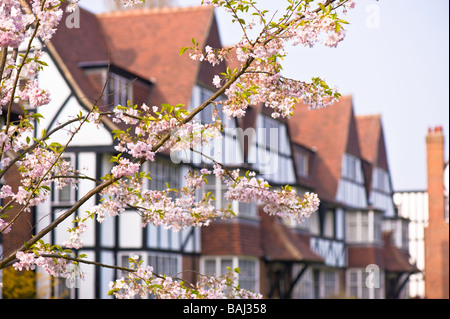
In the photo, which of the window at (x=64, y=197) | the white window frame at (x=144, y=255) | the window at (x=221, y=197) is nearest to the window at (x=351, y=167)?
the window at (x=221, y=197)

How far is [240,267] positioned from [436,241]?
33.6 feet

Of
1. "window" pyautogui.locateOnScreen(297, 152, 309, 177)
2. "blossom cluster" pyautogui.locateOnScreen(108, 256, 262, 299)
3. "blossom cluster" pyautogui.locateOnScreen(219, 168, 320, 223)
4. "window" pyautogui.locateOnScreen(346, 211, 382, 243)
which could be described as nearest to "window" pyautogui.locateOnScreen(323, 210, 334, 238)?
"window" pyautogui.locateOnScreen(297, 152, 309, 177)

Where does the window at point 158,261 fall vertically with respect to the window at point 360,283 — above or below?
above

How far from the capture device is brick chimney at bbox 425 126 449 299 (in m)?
35.4

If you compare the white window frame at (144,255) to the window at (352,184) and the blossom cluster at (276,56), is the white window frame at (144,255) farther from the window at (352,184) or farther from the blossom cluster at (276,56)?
the window at (352,184)

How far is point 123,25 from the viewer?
101ft

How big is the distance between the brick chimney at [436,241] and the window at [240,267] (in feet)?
29.0

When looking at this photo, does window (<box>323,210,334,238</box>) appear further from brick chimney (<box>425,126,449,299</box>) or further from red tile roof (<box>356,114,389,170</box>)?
red tile roof (<box>356,114,389,170</box>)

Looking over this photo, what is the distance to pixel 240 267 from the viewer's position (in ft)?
97.7

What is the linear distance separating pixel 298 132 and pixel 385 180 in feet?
26.8

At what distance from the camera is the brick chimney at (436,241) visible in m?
35.4

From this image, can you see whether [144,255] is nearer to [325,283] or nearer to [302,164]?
[325,283]

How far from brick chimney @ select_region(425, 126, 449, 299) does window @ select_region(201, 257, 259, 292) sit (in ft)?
29.0

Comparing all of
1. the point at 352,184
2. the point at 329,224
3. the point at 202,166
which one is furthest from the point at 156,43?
the point at 352,184
